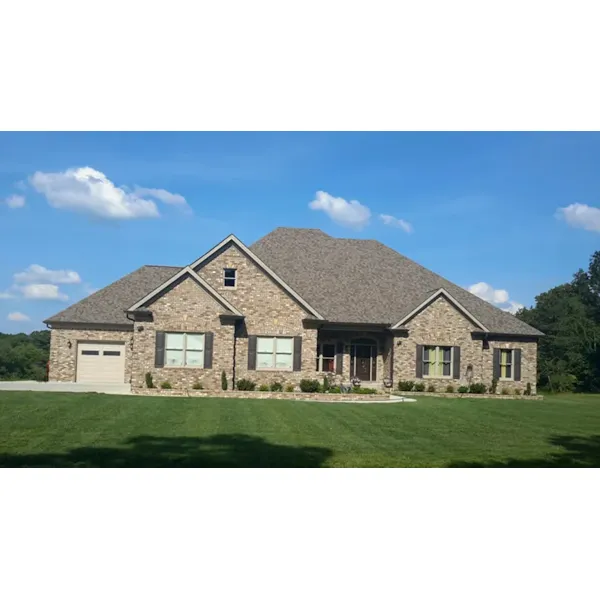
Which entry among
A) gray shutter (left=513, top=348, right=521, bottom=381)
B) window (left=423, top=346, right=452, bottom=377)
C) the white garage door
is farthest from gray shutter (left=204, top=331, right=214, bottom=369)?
gray shutter (left=513, top=348, right=521, bottom=381)

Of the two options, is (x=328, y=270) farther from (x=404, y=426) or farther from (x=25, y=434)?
(x=25, y=434)

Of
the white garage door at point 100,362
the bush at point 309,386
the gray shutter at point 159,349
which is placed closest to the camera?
the gray shutter at point 159,349

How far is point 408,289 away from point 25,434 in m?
22.2

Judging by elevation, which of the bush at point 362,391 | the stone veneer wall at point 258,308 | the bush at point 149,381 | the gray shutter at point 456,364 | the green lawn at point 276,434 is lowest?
the green lawn at point 276,434

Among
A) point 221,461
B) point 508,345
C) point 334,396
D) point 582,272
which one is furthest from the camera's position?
point 582,272

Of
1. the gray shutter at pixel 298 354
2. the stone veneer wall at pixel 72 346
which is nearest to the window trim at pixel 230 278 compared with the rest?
the gray shutter at pixel 298 354

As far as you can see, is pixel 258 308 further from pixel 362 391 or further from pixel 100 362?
pixel 100 362

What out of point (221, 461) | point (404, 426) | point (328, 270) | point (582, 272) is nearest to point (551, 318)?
point (582, 272)

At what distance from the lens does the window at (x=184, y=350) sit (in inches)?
998

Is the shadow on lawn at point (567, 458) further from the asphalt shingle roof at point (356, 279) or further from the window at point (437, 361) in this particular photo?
the asphalt shingle roof at point (356, 279)

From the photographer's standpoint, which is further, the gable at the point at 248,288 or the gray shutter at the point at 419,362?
the gray shutter at the point at 419,362

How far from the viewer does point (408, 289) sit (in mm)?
32469

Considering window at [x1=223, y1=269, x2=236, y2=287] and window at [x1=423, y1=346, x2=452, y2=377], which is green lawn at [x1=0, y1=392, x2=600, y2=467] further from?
window at [x1=423, y1=346, x2=452, y2=377]

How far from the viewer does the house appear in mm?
25328
